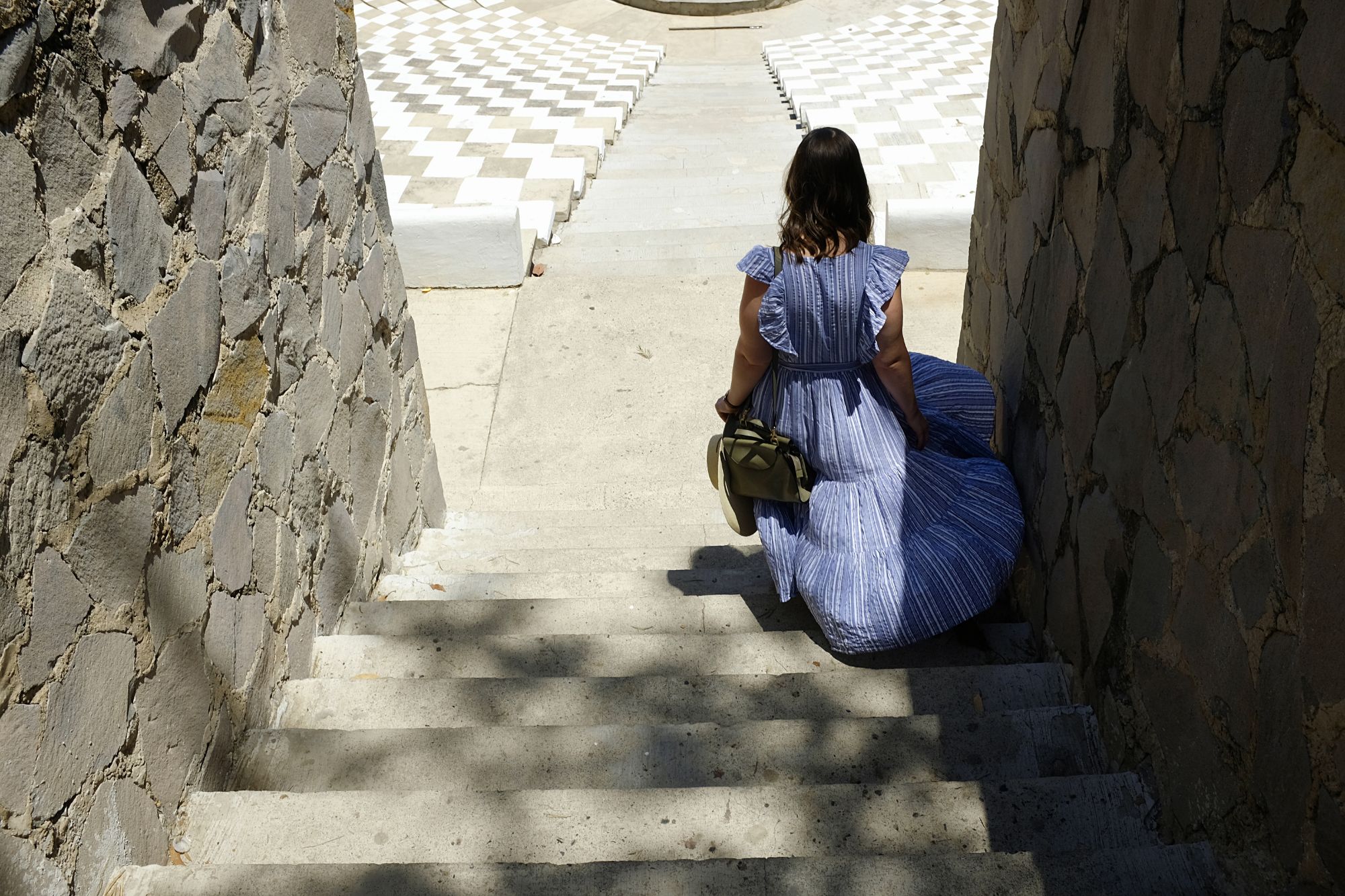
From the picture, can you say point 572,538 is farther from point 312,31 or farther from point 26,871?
point 26,871

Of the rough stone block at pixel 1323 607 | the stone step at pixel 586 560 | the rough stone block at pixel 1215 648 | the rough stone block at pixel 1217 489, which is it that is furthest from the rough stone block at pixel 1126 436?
the stone step at pixel 586 560

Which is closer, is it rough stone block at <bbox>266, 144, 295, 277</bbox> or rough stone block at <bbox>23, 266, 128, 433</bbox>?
rough stone block at <bbox>23, 266, 128, 433</bbox>

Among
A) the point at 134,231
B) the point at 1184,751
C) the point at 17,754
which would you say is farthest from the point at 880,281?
the point at 17,754

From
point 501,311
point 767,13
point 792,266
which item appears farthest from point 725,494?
point 767,13

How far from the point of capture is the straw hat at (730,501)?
10.1 ft

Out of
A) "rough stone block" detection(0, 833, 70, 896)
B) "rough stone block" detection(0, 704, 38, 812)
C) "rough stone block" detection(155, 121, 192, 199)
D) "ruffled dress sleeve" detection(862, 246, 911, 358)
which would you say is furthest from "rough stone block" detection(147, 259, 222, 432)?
"ruffled dress sleeve" detection(862, 246, 911, 358)

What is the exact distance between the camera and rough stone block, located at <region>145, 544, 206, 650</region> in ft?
6.52

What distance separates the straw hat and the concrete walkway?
21 centimetres

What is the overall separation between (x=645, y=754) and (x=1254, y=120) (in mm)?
1593

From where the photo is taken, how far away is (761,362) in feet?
9.70

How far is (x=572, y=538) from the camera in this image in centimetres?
405

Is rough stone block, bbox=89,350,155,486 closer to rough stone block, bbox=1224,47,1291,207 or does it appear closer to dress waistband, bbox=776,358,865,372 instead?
dress waistband, bbox=776,358,865,372

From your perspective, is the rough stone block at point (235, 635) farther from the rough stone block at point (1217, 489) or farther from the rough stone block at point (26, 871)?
the rough stone block at point (1217, 489)

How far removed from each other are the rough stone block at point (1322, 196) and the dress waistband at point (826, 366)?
144cm
